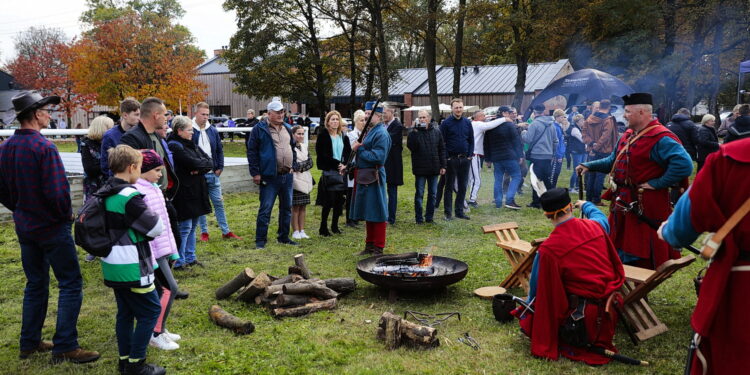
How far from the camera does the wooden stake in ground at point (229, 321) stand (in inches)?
182

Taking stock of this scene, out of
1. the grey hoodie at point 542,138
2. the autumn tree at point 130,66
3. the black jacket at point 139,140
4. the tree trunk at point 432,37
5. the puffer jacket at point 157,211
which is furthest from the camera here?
the autumn tree at point 130,66

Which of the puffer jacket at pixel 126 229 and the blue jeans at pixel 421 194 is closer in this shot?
the puffer jacket at pixel 126 229

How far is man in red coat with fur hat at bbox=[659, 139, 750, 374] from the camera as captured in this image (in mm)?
2422

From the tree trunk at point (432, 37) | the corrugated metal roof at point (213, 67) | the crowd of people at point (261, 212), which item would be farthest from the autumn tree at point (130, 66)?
the crowd of people at point (261, 212)

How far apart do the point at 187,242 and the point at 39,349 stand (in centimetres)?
250

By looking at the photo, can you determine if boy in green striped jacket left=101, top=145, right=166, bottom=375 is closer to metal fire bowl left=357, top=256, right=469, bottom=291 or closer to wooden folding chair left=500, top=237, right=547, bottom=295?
metal fire bowl left=357, top=256, right=469, bottom=291

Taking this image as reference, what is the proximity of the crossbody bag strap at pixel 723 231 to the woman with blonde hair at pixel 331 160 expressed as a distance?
6.29 metres

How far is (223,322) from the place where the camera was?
187 inches

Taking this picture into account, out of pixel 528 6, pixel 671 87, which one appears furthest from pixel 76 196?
pixel 671 87

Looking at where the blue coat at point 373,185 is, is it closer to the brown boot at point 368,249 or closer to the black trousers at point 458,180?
the brown boot at point 368,249

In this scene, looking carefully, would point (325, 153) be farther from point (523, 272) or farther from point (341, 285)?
point (523, 272)

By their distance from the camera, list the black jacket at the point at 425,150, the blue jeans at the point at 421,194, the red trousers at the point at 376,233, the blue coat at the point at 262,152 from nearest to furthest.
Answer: the red trousers at the point at 376,233 < the blue coat at the point at 262,152 < the black jacket at the point at 425,150 < the blue jeans at the point at 421,194

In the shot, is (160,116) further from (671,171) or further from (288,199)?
(671,171)

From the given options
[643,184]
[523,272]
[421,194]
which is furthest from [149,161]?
[421,194]
